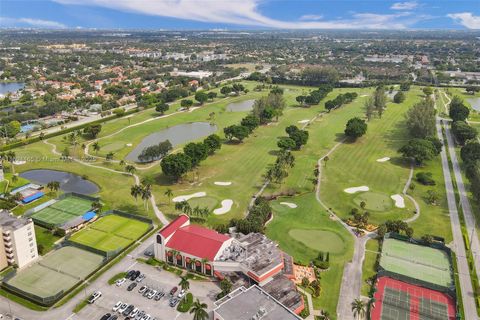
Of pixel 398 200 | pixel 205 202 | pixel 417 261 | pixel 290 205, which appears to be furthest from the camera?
pixel 398 200

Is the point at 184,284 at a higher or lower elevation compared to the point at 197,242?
lower

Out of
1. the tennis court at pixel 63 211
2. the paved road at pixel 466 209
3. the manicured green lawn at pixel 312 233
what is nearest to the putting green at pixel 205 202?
the manicured green lawn at pixel 312 233

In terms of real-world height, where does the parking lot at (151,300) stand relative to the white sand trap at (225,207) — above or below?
below

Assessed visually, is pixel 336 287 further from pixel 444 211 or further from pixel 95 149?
pixel 95 149

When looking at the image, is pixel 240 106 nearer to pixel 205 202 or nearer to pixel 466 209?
pixel 205 202

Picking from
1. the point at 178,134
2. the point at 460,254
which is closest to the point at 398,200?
the point at 460,254

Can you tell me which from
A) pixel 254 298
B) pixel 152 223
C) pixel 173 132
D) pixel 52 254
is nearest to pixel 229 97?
pixel 173 132

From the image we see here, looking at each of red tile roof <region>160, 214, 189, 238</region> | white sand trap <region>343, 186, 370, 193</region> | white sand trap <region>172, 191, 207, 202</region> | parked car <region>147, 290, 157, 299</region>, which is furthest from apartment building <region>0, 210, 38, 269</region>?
white sand trap <region>343, 186, 370, 193</region>

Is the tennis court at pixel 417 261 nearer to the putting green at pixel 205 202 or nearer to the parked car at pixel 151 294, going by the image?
the putting green at pixel 205 202
